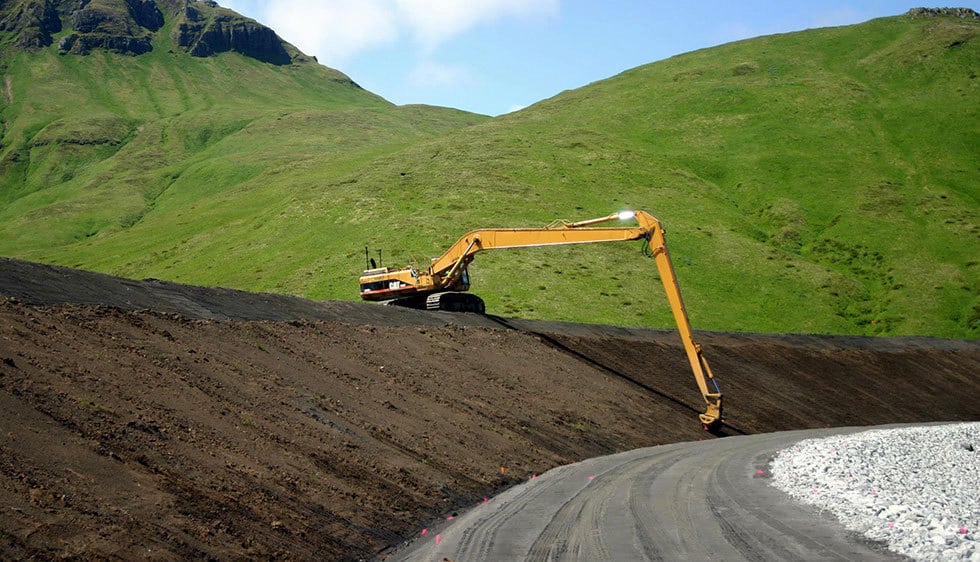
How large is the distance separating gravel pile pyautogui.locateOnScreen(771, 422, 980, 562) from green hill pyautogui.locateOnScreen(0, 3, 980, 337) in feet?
108

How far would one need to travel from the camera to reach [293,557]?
14.6m

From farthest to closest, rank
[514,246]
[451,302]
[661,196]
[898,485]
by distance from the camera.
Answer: [661,196] < [451,302] < [514,246] < [898,485]

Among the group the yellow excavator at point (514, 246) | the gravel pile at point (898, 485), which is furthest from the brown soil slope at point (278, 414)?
the gravel pile at point (898, 485)

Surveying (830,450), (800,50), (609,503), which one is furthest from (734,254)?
(800,50)

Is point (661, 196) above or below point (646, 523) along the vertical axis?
above

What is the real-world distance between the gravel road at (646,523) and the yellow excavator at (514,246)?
1044 cm

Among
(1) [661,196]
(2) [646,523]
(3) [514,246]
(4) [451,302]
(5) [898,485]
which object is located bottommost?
(5) [898,485]

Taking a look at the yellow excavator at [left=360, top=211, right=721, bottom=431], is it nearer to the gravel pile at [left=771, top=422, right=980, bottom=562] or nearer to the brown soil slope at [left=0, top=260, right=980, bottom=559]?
the brown soil slope at [left=0, top=260, right=980, bottom=559]

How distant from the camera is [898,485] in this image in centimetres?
2112

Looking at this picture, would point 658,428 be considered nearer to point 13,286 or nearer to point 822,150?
point 13,286

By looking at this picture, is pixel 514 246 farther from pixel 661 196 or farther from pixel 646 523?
pixel 661 196

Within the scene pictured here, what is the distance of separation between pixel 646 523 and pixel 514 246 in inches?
911

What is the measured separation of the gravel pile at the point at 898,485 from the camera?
14648 millimetres

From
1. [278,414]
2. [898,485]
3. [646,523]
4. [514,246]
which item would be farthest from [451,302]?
[646,523]
